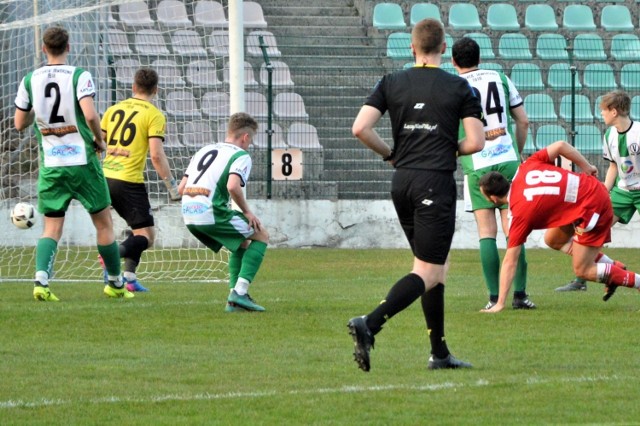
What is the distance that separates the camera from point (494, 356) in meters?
7.80

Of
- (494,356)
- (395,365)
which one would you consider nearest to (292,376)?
(395,365)

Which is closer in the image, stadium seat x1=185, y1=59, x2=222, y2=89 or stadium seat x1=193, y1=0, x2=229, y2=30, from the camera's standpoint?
stadium seat x1=185, y1=59, x2=222, y2=89

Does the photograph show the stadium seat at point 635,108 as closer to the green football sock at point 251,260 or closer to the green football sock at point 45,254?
the green football sock at point 251,260

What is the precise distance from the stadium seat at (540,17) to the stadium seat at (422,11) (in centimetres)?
178

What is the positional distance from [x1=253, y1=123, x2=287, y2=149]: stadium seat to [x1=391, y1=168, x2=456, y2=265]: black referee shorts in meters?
13.1

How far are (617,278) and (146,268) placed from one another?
708 centimetres

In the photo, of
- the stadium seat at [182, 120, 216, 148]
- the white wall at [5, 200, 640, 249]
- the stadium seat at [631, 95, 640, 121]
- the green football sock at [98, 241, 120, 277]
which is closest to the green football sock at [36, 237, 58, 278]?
the green football sock at [98, 241, 120, 277]

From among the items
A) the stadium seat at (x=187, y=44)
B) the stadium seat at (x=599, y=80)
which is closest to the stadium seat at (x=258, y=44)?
the stadium seat at (x=187, y=44)

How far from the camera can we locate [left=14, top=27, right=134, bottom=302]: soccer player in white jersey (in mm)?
11039

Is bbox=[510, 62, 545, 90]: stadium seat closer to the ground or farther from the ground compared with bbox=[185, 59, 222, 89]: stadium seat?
closer to the ground

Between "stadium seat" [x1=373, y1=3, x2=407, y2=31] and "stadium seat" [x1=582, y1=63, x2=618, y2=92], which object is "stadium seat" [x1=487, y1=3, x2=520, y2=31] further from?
"stadium seat" [x1=582, y1=63, x2=618, y2=92]

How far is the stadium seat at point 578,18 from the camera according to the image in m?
26.1

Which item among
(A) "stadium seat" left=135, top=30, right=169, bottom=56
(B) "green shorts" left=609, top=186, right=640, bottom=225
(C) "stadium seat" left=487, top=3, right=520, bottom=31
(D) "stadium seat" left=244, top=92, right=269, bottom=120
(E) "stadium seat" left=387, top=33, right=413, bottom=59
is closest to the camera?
(B) "green shorts" left=609, top=186, right=640, bottom=225

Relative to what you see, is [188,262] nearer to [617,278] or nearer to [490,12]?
[617,278]
